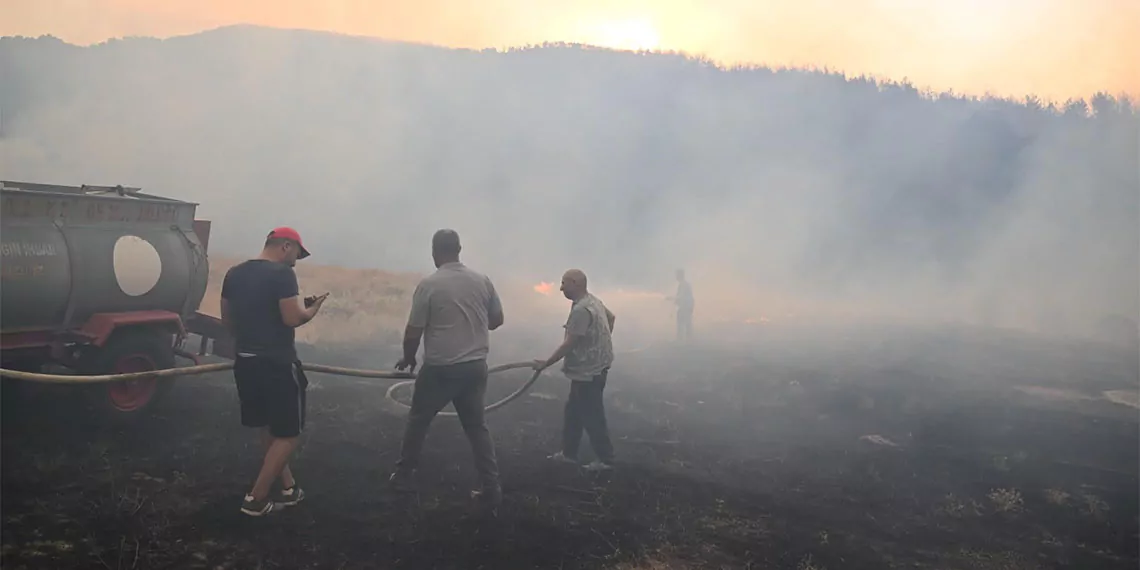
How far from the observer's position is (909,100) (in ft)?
105

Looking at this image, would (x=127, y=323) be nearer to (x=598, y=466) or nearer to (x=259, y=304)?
(x=259, y=304)

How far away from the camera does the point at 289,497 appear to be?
5254mm

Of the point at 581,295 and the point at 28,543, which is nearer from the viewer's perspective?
the point at 28,543

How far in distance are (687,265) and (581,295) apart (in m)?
22.9

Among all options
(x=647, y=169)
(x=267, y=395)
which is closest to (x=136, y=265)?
(x=267, y=395)

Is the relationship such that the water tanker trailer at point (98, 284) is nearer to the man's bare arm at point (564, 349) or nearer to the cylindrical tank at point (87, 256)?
the cylindrical tank at point (87, 256)

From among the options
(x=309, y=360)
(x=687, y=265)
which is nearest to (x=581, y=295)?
(x=309, y=360)

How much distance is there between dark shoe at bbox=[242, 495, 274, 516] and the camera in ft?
16.2

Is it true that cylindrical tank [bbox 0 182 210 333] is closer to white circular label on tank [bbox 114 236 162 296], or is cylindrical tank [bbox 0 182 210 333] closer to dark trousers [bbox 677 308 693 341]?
white circular label on tank [bbox 114 236 162 296]

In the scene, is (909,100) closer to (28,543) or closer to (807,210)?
(807,210)

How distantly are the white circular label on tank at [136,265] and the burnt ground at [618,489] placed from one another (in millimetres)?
1273

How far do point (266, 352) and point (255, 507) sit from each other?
1.02 m

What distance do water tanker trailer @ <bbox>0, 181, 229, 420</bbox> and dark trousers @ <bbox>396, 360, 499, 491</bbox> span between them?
126 inches

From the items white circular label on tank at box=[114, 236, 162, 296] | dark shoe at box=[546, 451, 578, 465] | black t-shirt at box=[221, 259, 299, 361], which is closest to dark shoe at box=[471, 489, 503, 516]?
dark shoe at box=[546, 451, 578, 465]
